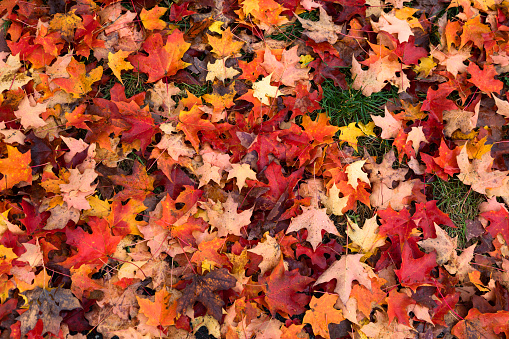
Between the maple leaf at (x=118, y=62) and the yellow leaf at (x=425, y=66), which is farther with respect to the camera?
the yellow leaf at (x=425, y=66)

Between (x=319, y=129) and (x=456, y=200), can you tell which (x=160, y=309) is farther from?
(x=456, y=200)

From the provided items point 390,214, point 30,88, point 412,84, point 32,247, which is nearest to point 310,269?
point 390,214

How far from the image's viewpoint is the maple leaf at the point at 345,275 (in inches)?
71.9

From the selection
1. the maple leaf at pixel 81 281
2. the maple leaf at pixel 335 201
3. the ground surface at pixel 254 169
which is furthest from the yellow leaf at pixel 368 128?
the maple leaf at pixel 81 281

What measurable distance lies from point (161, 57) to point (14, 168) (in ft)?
3.57

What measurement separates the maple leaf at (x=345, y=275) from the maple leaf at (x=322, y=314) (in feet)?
0.22

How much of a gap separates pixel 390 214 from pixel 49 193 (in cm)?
209

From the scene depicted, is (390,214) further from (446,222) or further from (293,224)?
(293,224)

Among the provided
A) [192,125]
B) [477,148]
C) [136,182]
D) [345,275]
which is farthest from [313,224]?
[477,148]

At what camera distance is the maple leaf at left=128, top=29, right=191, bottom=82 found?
203 cm

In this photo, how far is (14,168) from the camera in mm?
1840

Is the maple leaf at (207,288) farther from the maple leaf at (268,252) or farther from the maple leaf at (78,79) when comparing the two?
the maple leaf at (78,79)

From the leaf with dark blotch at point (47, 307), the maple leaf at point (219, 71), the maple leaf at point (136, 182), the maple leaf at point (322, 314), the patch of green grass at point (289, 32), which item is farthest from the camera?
the patch of green grass at point (289, 32)

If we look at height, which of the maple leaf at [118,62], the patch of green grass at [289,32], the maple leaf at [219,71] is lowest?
the maple leaf at [219,71]
